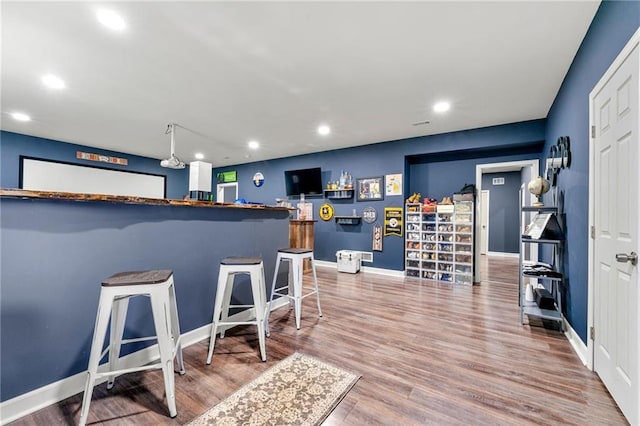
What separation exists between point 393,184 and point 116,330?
4.67 meters

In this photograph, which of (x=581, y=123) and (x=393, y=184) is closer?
(x=581, y=123)

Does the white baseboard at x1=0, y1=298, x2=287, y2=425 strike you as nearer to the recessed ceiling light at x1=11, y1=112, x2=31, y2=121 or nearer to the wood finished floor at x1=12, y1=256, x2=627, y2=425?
the wood finished floor at x1=12, y1=256, x2=627, y2=425

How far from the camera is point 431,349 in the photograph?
7.38 feet

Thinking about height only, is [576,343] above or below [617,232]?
below

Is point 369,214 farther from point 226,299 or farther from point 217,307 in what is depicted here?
point 217,307

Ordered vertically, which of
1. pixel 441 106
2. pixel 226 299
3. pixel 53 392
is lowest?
pixel 53 392

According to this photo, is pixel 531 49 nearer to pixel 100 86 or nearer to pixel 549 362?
pixel 549 362

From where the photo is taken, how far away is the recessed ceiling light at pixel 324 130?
175 inches

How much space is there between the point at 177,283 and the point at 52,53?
2.43 metres

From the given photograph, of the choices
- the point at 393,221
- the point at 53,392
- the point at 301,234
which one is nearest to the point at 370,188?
the point at 393,221

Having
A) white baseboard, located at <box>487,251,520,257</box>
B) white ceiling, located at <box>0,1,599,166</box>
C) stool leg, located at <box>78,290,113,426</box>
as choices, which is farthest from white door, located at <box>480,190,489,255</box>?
stool leg, located at <box>78,290,113,426</box>

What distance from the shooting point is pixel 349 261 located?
210 inches

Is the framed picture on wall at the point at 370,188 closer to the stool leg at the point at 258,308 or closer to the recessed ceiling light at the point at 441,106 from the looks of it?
the recessed ceiling light at the point at 441,106

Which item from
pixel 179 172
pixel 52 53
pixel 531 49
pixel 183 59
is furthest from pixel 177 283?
pixel 179 172
